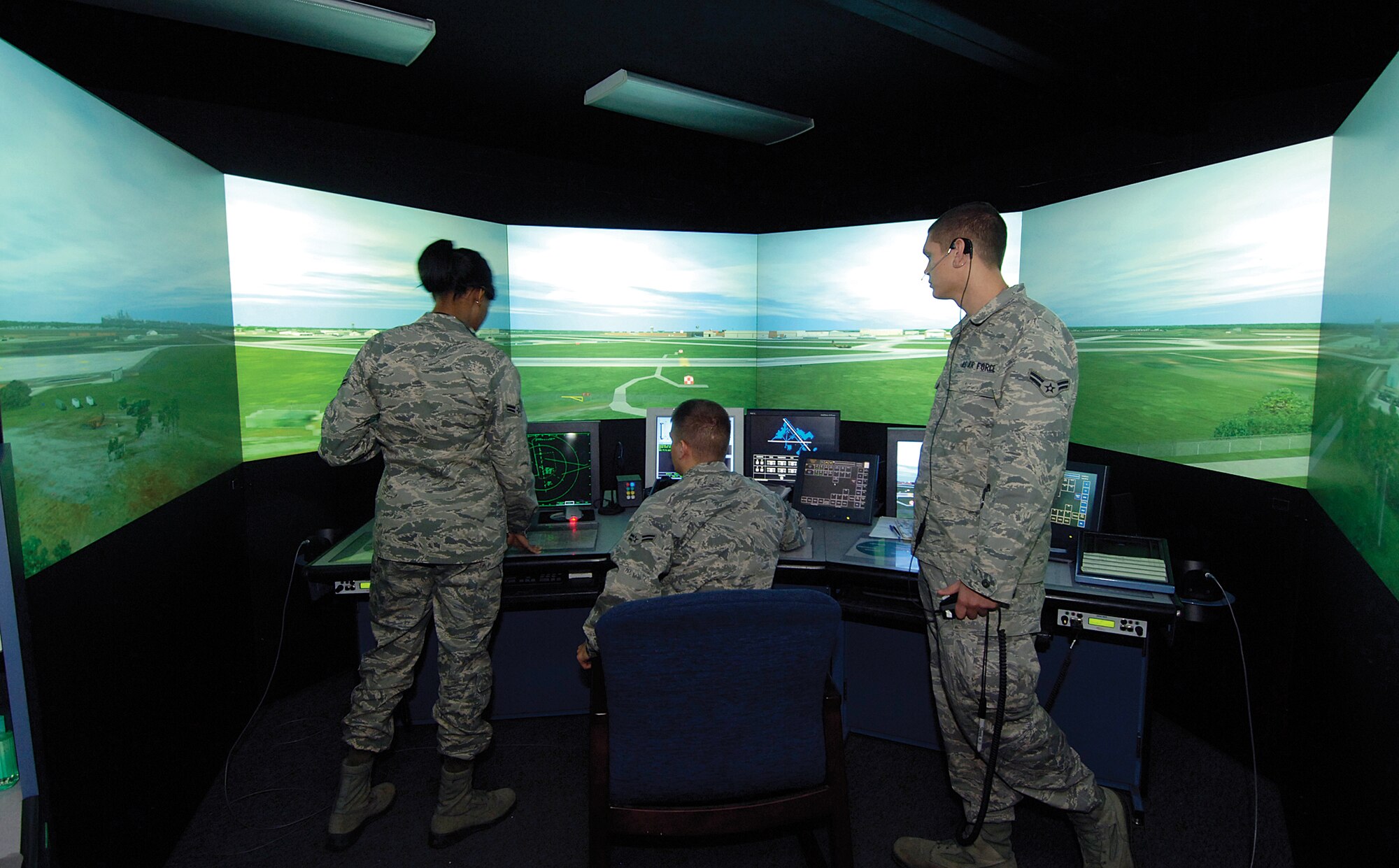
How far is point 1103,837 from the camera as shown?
1.82m

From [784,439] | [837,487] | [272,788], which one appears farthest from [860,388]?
[272,788]

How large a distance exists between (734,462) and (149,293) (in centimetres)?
217

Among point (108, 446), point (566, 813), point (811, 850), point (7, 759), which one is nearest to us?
point (7, 759)

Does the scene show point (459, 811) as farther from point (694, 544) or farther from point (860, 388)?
point (860, 388)

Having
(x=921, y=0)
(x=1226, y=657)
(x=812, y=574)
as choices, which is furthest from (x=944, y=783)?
(x=921, y=0)

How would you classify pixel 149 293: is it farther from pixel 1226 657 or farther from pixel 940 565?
pixel 1226 657

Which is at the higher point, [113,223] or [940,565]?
[113,223]

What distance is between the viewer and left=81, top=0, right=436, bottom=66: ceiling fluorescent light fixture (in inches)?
84.2

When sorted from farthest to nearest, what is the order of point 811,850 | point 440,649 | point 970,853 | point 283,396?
point 283,396
point 440,649
point 811,850
point 970,853

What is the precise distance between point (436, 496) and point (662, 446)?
1.24 m

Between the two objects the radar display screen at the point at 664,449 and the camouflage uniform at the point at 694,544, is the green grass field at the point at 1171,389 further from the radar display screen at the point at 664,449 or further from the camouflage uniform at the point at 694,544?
the camouflage uniform at the point at 694,544

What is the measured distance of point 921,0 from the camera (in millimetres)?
2197

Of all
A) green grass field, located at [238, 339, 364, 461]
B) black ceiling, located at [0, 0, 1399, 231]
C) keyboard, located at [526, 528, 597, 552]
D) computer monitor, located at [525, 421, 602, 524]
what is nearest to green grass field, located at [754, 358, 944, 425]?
black ceiling, located at [0, 0, 1399, 231]

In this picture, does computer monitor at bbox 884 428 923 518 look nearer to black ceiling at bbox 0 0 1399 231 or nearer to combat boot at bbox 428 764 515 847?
black ceiling at bbox 0 0 1399 231
